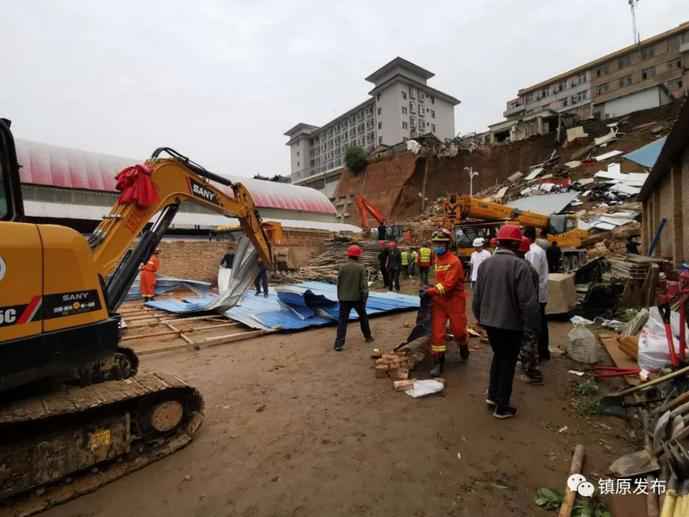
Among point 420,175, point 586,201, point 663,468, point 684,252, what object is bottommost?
point 663,468

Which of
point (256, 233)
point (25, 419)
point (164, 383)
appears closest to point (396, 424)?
point (164, 383)

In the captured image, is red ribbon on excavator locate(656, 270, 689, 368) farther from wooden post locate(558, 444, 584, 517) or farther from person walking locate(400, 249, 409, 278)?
person walking locate(400, 249, 409, 278)

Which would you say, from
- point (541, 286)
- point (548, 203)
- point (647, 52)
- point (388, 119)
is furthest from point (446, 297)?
point (647, 52)

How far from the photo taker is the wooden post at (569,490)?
216cm

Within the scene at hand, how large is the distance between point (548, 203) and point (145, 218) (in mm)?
22786

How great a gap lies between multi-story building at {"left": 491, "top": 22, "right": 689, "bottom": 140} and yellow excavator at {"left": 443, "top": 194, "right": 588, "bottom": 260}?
90.1 feet

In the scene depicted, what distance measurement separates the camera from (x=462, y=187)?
114 ft

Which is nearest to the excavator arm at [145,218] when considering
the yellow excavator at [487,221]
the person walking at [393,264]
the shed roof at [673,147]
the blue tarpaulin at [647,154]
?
the shed roof at [673,147]

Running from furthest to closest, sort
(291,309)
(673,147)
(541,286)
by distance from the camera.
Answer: (291,309), (673,147), (541,286)

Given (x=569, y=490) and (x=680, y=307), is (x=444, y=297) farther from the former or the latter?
(x=569, y=490)

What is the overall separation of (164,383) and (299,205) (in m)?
23.3

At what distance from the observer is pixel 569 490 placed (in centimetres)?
234

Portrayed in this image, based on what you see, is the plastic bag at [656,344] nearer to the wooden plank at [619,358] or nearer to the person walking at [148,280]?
the wooden plank at [619,358]

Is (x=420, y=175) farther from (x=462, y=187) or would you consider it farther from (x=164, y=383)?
(x=164, y=383)
